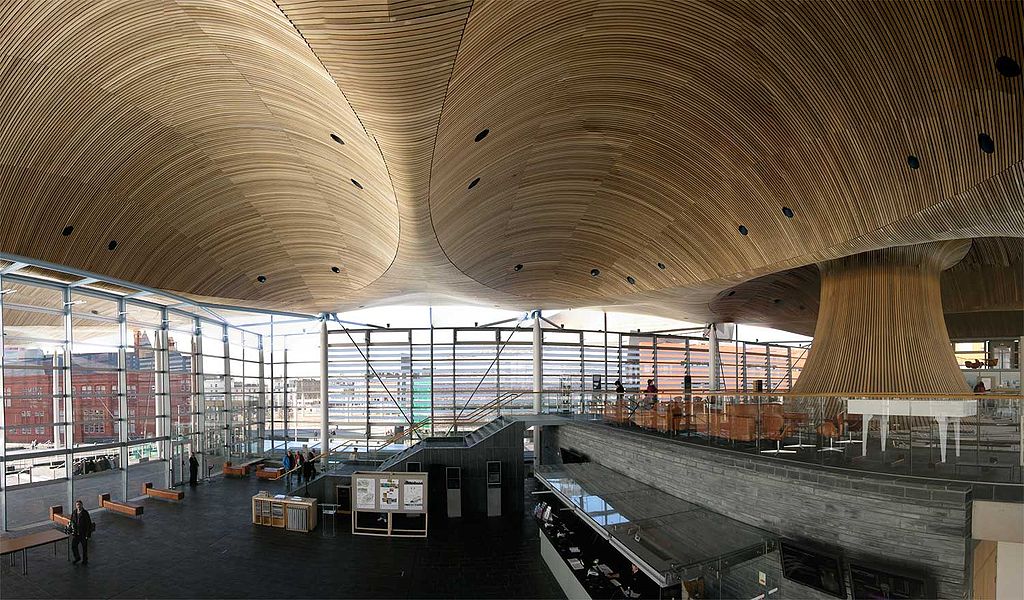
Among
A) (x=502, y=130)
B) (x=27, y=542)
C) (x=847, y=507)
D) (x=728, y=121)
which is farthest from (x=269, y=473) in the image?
(x=847, y=507)

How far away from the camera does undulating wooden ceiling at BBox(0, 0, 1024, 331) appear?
713 cm

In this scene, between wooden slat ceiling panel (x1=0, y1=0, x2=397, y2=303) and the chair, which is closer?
the chair

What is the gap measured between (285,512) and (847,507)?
44.4ft

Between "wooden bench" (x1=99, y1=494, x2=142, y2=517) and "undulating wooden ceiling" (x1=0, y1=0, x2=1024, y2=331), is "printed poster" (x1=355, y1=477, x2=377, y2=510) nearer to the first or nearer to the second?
"undulating wooden ceiling" (x1=0, y1=0, x2=1024, y2=331)

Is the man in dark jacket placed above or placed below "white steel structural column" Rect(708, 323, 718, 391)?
below

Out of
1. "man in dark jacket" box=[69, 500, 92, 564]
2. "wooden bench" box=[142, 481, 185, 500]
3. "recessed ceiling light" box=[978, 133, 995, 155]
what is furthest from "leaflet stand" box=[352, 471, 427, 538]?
"recessed ceiling light" box=[978, 133, 995, 155]

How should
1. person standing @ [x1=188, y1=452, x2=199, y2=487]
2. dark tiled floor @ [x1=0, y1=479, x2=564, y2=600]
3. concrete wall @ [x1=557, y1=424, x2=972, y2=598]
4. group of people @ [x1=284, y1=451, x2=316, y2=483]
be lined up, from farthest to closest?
person standing @ [x1=188, y1=452, x2=199, y2=487], group of people @ [x1=284, y1=451, x2=316, y2=483], dark tiled floor @ [x1=0, y1=479, x2=564, y2=600], concrete wall @ [x1=557, y1=424, x2=972, y2=598]

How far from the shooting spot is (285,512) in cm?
1532

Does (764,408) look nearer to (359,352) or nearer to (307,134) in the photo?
(307,134)

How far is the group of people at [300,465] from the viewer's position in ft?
64.5

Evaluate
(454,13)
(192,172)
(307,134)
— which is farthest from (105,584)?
(454,13)

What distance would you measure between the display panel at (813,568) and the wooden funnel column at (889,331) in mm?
7316

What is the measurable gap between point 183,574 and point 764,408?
11328mm

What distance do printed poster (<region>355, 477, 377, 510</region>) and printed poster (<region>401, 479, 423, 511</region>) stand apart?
838 mm
